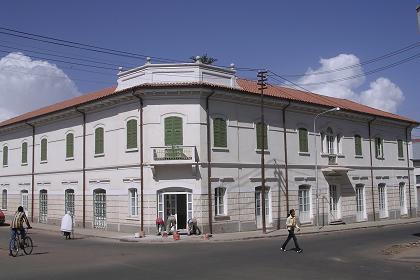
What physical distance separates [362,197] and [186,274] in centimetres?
2711

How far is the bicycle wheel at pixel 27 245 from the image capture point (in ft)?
58.2

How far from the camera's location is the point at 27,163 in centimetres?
3722

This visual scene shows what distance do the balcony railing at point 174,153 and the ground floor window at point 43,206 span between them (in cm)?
1352

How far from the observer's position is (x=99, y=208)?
29578mm

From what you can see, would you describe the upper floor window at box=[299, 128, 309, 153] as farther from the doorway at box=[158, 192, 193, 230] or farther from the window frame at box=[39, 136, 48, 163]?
the window frame at box=[39, 136, 48, 163]

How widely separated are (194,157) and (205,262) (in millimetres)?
10504

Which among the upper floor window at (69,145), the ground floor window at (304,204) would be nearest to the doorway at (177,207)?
the ground floor window at (304,204)

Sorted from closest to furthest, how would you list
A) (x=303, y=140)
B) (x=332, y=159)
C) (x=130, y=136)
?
(x=130, y=136) < (x=303, y=140) < (x=332, y=159)

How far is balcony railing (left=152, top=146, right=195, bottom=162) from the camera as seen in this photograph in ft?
82.5

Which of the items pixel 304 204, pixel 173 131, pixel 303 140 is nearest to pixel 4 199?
pixel 173 131

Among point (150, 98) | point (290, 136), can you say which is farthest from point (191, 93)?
point (290, 136)

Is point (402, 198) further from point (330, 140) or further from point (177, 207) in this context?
point (177, 207)

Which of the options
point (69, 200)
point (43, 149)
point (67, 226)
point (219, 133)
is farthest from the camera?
point (43, 149)

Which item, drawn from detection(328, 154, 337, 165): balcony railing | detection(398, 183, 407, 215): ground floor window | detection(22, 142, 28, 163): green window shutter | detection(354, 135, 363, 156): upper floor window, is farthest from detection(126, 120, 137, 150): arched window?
detection(398, 183, 407, 215): ground floor window
